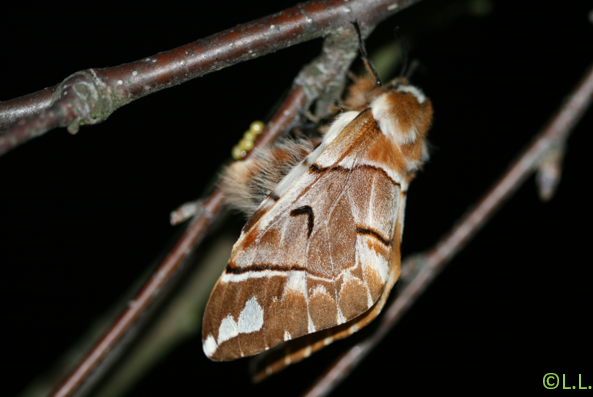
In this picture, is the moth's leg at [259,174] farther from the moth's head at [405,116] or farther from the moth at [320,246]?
the moth's head at [405,116]

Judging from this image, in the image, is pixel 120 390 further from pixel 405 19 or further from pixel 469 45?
pixel 469 45

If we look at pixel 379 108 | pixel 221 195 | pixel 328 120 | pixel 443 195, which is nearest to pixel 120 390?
pixel 221 195

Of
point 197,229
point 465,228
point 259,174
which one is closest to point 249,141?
point 259,174

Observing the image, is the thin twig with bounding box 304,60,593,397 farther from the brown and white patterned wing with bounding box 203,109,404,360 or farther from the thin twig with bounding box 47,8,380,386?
the thin twig with bounding box 47,8,380,386

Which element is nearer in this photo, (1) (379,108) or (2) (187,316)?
(1) (379,108)

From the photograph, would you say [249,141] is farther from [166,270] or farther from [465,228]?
[465,228]

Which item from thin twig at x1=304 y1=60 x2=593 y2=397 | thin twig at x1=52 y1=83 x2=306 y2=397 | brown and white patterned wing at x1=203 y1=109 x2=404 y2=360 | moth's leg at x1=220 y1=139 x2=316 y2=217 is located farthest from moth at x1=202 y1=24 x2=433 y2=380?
thin twig at x1=304 y1=60 x2=593 y2=397
